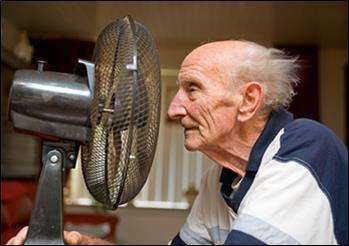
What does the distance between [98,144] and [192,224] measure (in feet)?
1.78

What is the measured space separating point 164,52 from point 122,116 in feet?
10.9

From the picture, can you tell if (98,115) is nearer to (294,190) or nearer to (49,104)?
(49,104)

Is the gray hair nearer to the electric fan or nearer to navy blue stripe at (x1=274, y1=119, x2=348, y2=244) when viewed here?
navy blue stripe at (x1=274, y1=119, x2=348, y2=244)

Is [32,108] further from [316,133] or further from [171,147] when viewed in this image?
[171,147]

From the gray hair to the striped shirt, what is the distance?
0.06 m

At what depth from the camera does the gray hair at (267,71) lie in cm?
96

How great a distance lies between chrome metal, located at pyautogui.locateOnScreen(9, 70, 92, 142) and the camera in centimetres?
68

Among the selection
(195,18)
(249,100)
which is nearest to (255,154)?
(249,100)

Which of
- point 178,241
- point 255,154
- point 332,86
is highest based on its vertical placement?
point 332,86

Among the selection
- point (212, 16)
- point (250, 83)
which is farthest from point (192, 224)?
point (212, 16)

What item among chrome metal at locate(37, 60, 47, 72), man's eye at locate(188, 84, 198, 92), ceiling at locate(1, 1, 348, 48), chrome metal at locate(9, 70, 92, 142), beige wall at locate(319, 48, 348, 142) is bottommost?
chrome metal at locate(9, 70, 92, 142)

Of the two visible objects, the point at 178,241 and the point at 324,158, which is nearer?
the point at 324,158

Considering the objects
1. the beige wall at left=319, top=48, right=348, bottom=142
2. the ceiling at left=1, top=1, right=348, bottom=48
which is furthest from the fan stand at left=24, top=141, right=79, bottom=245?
the beige wall at left=319, top=48, right=348, bottom=142

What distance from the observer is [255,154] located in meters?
0.92
